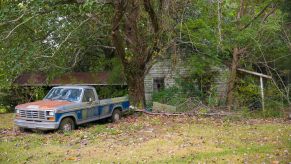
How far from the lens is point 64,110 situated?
12289mm

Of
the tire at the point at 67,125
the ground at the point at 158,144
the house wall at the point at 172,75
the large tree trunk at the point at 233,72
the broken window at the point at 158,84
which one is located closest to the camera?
the ground at the point at 158,144

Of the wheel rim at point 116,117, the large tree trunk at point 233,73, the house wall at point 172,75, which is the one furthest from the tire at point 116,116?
the large tree trunk at point 233,73

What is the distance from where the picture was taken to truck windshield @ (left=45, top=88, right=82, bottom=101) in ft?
43.7

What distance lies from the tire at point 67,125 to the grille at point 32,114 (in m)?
0.73

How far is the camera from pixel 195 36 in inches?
691

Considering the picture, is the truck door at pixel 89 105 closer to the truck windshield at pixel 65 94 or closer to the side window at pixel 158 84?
the truck windshield at pixel 65 94

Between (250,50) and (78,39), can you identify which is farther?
(250,50)

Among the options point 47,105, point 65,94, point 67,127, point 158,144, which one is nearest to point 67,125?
point 67,127

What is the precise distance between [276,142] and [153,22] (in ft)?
27.2

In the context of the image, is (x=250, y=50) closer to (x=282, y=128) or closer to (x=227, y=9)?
(x=227, y=9)

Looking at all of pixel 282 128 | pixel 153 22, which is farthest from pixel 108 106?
pixel 282 128

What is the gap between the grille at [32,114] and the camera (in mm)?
12170

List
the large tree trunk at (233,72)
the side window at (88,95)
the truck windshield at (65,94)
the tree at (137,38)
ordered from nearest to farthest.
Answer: the truck windshield at (65,94)
the side window at (88,95)
the tree at (137,38)
the large tree trunk at (233,72)

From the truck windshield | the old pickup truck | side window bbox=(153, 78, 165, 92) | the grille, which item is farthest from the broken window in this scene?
the grille
